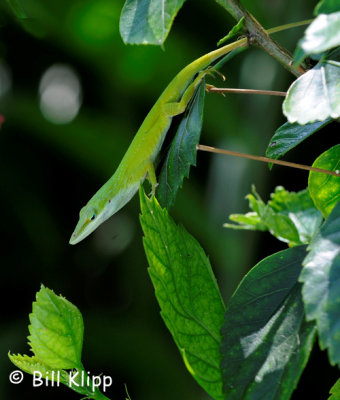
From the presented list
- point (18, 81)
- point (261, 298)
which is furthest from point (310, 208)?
point (18, 81)

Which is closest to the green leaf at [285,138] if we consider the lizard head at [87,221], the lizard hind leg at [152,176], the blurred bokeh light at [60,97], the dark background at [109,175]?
the lizard hind leg at [152,176]

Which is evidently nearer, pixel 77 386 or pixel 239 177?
pixel 77 386

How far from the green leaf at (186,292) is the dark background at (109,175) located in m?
2.05

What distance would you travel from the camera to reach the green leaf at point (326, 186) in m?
0.61

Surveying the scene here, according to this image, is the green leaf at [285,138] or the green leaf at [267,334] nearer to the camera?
the green leaf at [267,334]

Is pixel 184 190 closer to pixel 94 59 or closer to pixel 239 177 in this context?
pixel 239 177

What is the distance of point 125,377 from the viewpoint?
272cm

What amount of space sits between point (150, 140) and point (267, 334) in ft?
1.61

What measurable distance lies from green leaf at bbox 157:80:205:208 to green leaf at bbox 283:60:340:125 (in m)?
0.14

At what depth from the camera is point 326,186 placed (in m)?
0.61

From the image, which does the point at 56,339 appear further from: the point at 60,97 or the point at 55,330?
the point at 60,97

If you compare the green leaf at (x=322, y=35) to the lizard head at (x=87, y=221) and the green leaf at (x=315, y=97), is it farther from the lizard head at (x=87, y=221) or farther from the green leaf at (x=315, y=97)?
the lizard head at (x=87, y=221)

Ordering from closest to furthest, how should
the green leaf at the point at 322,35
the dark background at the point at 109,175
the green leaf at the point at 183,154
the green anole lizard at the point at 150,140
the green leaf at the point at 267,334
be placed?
the green leaf at the point at 322,35, the green leaf at the point at 267,334, the green leaf at the point at 183,154, the green anole lizard at the point at 150,140, the dark background at the point at 109,175

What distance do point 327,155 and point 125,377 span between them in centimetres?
229
